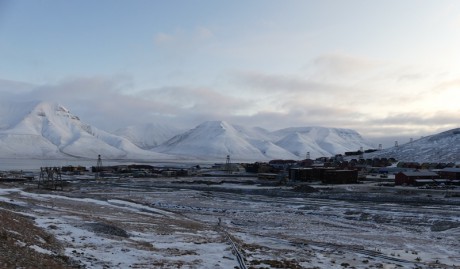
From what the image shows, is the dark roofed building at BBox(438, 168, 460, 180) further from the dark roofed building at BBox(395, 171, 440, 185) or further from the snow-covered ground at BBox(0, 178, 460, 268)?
the snow-covered ground at BBox(0, 178, 460, 268)

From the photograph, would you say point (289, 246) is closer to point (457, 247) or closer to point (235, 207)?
point (457, 247)

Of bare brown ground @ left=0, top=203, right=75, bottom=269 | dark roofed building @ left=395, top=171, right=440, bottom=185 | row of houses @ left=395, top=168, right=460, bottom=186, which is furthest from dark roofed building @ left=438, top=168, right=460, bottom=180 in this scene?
bare brown ground @ left=0, top=203, right=75, bottom=269

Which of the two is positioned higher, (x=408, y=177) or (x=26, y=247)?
(x=408, y=177)

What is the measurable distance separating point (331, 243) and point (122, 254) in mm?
13223

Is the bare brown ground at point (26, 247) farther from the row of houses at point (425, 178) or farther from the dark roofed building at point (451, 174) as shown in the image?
the dark roofed building at point (451, 174)

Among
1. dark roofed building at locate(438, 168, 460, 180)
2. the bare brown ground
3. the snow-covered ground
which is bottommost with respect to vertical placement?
the snow-covered ground

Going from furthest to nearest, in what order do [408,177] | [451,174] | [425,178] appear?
1. [451,174]
2. [425,178]
3. [408,177]

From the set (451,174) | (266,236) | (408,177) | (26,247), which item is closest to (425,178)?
(408,177)

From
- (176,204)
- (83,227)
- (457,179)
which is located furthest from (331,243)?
(457,179)

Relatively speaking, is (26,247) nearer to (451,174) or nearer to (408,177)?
(408,177)

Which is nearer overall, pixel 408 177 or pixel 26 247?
pixel 26 247

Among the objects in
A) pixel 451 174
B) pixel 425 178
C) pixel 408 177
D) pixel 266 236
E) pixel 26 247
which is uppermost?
pixel 451 174

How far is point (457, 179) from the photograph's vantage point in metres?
89.9

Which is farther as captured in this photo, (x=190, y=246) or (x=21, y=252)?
(x=190, y=246)
